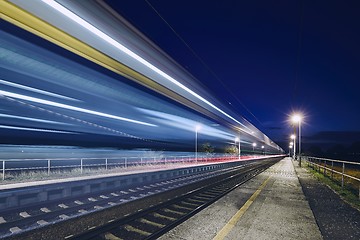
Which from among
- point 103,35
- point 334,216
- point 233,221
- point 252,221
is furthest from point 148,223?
point 103,35

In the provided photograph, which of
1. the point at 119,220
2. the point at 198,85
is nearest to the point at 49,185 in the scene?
the point at 119,220

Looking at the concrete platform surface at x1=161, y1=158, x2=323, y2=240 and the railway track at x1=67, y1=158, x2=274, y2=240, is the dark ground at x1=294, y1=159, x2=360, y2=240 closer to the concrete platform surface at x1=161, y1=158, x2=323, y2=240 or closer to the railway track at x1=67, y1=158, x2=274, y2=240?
the concrete platform surface at x1=161, y1=158, x2=323, y2=240

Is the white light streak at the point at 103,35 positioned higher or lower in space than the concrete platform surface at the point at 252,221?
higher

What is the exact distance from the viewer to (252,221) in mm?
5609

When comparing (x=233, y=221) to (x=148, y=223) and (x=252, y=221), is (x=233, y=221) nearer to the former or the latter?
(x=252, y=221)

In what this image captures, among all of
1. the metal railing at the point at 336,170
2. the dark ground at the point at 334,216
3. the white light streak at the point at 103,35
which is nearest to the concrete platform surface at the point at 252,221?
the dark ground at the point at 334,216

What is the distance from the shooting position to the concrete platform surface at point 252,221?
4855 millimetres

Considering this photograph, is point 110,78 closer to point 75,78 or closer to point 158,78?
point 75,78

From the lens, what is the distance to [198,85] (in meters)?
12.5

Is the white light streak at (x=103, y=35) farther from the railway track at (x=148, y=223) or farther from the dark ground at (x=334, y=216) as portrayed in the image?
the dark ground at (x=334, y=216)

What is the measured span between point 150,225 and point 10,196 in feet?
15.5

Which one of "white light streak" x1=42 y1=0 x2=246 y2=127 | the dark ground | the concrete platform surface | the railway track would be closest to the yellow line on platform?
the concrete platform surface

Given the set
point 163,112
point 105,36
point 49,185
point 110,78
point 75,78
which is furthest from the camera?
point 163,112

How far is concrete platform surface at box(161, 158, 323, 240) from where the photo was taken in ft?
15.9
